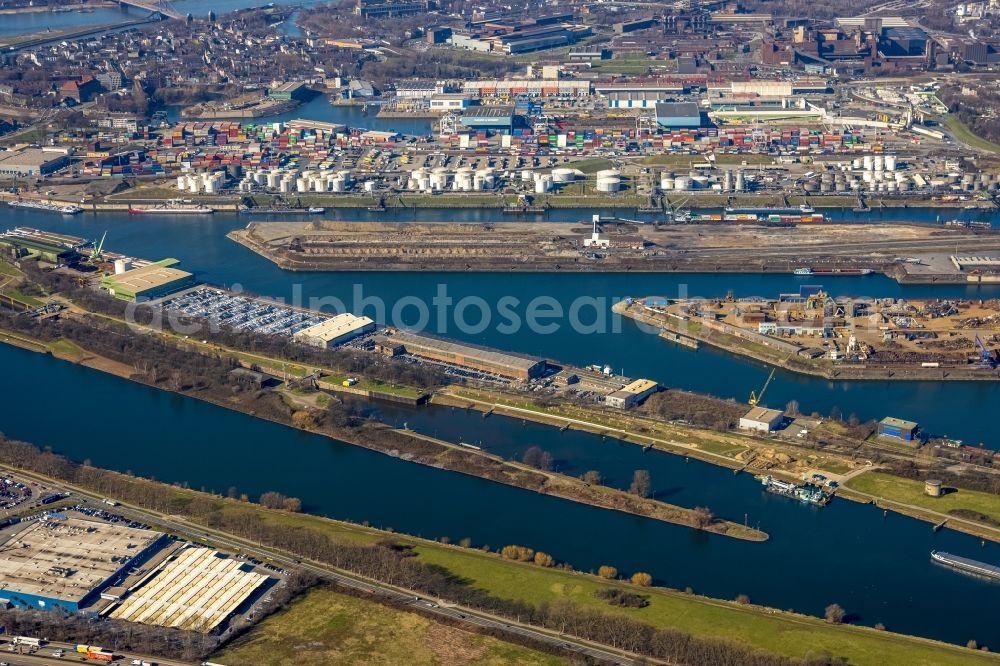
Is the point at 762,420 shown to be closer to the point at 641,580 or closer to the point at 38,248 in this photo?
the point at 641,580

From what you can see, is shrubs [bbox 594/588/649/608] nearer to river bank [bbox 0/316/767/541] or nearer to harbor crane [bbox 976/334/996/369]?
river bank [bbox 0/316/767/541]

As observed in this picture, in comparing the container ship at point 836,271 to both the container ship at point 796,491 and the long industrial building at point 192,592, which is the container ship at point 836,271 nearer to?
the container ship at point 796,491

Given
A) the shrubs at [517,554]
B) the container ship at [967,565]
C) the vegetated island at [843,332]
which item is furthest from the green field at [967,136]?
the shrubs at [517,554]

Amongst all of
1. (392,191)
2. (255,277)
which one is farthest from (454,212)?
(255,277)

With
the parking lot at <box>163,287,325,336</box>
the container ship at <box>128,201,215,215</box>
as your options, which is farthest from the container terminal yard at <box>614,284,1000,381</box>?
the container ship at <box>128,201,215,215</box>

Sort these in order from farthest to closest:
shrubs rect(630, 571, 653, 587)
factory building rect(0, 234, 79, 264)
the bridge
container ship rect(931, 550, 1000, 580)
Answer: the bridge < factory building rect(0, 234, 79, 264) < container ship rect(931, 550, 1000, 580) < shrubs rect(630, 571, 653, 587)
